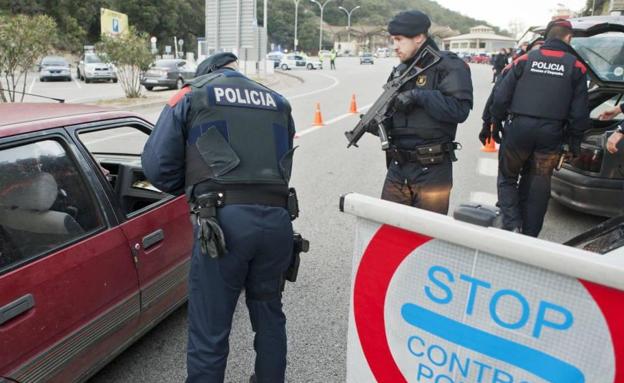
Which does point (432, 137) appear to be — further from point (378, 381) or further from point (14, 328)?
point (14, 328)

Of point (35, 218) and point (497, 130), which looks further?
point (497, 130)

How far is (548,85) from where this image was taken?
385cm

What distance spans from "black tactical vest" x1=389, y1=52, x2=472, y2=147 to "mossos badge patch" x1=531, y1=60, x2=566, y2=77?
3.37 ft

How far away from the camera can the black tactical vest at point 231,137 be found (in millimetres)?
2137

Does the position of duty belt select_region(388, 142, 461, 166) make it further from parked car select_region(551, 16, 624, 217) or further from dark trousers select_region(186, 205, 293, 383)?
parked car select_region(551, 16, 624, 217)

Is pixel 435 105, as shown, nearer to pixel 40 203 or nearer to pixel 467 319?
pixel 467 319

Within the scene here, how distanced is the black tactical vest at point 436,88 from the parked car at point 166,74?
19.7 meters

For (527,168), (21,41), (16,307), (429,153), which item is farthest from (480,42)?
(16,307)

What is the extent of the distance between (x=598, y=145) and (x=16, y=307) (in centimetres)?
471

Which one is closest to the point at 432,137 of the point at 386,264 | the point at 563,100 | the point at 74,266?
the point at 563,100

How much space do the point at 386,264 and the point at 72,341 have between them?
1.50 meters

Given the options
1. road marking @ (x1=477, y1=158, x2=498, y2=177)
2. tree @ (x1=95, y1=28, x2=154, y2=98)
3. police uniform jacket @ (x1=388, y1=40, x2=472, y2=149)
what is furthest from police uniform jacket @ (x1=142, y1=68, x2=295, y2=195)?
tree @ (x1=95, y1=28, x2=154, y2=98)

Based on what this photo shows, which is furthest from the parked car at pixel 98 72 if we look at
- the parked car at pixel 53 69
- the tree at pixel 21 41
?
the tree at pixel 21 41

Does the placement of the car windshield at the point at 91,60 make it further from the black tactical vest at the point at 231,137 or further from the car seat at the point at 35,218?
the black tactical vest at the point at 231,137
